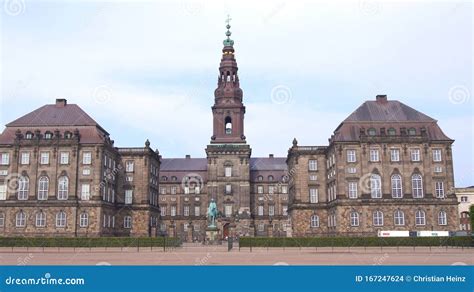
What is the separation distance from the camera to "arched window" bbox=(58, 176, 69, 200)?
6819 cm

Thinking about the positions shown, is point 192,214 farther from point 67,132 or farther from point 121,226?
point 67,132

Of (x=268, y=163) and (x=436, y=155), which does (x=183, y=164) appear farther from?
(x=436, y=155)

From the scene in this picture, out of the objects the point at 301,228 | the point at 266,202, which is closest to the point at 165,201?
the point at 266,202

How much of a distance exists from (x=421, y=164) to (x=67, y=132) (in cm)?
4859

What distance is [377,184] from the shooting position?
223 feet

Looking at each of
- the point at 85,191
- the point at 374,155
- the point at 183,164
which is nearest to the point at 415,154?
the point at 374,155

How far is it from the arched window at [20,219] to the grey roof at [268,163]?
57.1m

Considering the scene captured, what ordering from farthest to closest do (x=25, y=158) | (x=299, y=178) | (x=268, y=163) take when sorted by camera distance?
(x=268, y=163) → (x=299, y=178) → (x=25, y=158)

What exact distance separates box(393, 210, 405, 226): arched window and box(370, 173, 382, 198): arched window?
309 cm

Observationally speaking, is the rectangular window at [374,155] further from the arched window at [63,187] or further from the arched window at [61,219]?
the arched window at [61,219]

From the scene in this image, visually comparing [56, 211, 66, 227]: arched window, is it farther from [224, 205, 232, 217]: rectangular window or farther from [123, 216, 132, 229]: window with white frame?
[224, 205, 232, 217]: rectangular window

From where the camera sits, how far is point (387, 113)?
71.9m

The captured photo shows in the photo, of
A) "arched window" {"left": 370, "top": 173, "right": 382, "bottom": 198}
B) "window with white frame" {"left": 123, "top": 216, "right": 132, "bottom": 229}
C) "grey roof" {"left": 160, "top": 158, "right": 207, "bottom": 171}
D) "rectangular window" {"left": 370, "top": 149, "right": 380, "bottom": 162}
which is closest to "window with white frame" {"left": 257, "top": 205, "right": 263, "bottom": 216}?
"grey roof" {"left": 160, "top": 158, "right": 207, "bottom": 171}

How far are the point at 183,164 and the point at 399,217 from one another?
2446 inches
